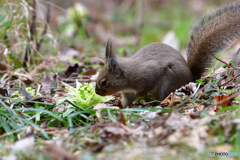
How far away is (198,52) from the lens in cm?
360

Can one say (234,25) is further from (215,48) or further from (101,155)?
(101,155)

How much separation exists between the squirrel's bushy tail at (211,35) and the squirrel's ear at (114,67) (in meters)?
0.95

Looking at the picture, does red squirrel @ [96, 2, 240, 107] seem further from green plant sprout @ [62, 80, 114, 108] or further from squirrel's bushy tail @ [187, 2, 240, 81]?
green plant sprout @ [62, 80, 114, 108]

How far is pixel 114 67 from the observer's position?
3.53m

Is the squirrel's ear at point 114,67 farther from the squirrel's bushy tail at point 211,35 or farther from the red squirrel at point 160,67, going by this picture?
the squirrel's bushy tail at point 211,35

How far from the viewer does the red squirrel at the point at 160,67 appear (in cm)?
343

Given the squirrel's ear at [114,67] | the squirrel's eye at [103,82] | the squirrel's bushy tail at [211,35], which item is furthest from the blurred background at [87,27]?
the squirrel's eye at [103,82]

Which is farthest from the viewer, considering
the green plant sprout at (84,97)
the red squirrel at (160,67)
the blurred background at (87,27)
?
the blurred background at (87,27)

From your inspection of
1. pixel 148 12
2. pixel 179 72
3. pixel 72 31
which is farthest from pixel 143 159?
pixel 148 12

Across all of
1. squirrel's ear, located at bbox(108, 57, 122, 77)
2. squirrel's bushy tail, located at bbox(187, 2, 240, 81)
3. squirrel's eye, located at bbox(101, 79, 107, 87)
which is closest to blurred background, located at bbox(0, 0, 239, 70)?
squirrel's bushy tail, located at bbox(187, 2, 240, 81)

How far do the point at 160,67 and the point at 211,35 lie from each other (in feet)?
2.28

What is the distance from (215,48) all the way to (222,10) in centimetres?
44

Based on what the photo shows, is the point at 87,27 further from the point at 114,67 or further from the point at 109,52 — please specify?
the point at 109,52

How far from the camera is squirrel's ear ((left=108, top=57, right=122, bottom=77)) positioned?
11.3ft
